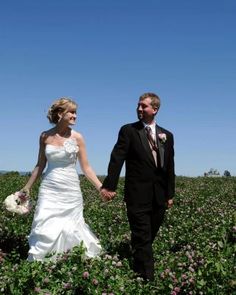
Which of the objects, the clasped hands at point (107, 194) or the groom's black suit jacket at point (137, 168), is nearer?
the groom's black suit jacket at point (137, 168)

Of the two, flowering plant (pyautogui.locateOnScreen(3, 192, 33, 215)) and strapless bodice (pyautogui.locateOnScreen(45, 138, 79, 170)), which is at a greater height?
strapless bodice (pyautogui.locateOnScreen(45, 138, 79, 170))

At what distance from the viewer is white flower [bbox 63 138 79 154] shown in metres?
7.90

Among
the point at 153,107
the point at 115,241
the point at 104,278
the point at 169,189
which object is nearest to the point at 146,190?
the point at 169,189

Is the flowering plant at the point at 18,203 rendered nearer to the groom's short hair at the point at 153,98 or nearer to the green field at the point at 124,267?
the green field at the point at 124,267

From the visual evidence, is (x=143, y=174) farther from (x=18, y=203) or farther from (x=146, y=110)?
(x=18, y=203)

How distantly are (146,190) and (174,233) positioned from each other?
3.44m

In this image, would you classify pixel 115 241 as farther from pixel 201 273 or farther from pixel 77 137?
pixel 201 273

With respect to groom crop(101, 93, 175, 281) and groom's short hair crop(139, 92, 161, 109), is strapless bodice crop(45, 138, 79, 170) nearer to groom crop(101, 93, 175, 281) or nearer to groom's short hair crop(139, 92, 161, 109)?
groom crop(101, 93, 175, 281)

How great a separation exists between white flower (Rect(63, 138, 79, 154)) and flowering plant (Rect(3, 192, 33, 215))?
1158 mm

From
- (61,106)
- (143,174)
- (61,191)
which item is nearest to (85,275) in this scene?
(143,174)

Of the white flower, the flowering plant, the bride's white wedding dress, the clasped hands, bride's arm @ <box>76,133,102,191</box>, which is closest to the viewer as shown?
the clasped hands

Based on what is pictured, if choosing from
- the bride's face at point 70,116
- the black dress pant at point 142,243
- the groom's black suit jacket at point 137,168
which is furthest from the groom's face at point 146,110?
the black dress pant at point 142,243

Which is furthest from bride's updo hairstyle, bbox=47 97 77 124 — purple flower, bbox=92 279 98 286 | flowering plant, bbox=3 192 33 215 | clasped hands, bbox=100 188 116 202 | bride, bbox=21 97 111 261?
purple flower, bbox=92 279 98 286

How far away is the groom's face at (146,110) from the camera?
7237 millimetres
